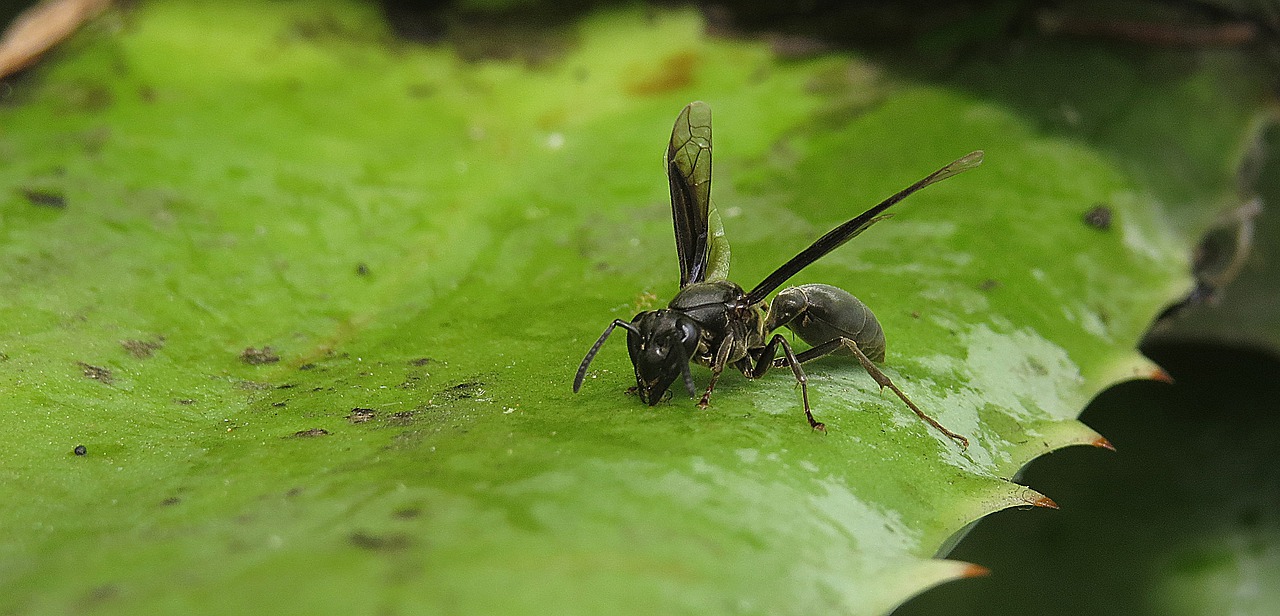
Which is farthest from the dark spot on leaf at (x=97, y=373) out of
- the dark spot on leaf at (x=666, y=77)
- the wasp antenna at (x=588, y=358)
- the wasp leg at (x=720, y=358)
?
the dark spot on leaf at (x=666, y=77)

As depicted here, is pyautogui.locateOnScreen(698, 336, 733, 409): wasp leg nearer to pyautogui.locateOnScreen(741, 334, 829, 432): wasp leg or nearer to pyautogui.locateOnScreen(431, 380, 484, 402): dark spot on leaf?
pyautogui.locateOnScreen(741, 334, 829, 432): wasp leg

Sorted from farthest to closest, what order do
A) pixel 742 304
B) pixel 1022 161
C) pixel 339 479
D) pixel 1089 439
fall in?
pixel 1022 161, pixel 742 304, pixel 1089 439, pixel 339 479

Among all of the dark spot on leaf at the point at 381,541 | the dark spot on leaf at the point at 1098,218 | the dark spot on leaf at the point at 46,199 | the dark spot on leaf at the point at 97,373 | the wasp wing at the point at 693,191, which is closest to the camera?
the dark spot on leaf at the point at 381,541

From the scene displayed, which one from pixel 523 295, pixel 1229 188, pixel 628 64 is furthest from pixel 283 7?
pixel 1229 188

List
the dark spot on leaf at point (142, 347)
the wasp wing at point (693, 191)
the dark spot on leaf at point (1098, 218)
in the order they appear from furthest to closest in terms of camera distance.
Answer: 1. the dark spot on leaf at point (1098, 218)
2. the wasp wing at point (693, 191)
3. the dark spot on leaf at point (142, 347)

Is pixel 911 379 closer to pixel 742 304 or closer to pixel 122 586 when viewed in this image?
pixel 742 304

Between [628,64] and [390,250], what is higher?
[628,64]

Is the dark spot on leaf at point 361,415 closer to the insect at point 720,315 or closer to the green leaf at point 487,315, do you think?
the green leaf at point 487,315
